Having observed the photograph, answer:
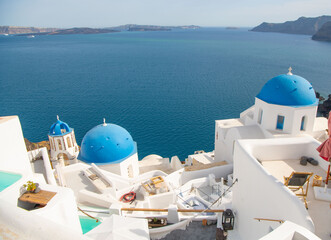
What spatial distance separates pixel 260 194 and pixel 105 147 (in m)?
13.7

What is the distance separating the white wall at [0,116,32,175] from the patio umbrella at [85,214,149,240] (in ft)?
9.69

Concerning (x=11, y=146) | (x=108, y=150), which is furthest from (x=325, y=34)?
(x=11, y=146)

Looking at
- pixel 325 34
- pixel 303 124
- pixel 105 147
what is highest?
pixel 325 34

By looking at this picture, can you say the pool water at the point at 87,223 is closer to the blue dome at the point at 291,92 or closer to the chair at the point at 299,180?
the chair at the point at 299,180

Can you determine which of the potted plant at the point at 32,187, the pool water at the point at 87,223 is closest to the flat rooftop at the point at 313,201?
the potted plant at the point at 32,187

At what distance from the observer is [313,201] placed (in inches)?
265

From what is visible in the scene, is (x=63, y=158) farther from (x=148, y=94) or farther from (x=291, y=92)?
(x=148, y=94)

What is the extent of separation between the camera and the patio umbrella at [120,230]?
8.06 m

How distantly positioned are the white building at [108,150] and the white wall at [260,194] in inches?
448

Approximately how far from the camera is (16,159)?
28.0 ft

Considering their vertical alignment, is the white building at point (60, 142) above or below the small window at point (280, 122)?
below

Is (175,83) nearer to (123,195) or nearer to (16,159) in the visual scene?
(123,195)

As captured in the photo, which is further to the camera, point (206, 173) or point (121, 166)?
point (121, 166)

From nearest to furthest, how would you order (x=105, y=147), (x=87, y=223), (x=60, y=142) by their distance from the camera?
(x=87, y=223) → (x=105, y=147) → (x=60, y=142)
